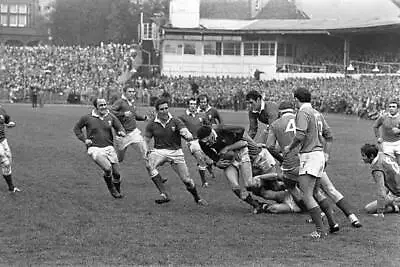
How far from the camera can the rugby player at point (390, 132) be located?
43.0ft

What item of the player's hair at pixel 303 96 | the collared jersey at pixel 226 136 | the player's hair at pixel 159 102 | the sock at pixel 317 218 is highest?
the player's hair at pixel 303 96

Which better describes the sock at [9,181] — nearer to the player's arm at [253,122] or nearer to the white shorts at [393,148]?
the player's arm at [253,122]

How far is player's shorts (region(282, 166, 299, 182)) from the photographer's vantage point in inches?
416

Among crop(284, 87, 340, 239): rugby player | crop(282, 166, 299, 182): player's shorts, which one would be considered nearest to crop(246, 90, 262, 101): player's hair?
crop(282, 166, 299, 182): player's shorts

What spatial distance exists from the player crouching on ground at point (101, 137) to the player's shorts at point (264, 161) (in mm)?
2605

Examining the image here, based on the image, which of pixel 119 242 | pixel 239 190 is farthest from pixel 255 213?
pixel 119 242

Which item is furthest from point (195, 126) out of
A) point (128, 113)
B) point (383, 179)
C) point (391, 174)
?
point (383, 179)

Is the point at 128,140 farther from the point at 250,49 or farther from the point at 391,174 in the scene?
the point at 250,49

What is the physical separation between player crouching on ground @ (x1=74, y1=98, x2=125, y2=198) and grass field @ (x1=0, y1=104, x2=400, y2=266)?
53 cm

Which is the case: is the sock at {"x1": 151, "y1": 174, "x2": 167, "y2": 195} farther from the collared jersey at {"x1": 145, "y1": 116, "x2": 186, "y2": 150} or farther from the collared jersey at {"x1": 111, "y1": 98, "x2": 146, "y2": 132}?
the collared jersey at {"x1": 111, "y1": 98, "x2": 146, "y2": 132}

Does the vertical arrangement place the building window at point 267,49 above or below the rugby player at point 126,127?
above

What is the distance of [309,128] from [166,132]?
3.44 meters

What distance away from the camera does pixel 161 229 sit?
33.2 ft

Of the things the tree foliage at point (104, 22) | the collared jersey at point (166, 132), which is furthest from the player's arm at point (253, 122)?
the tree foliage at point (104, 22)
